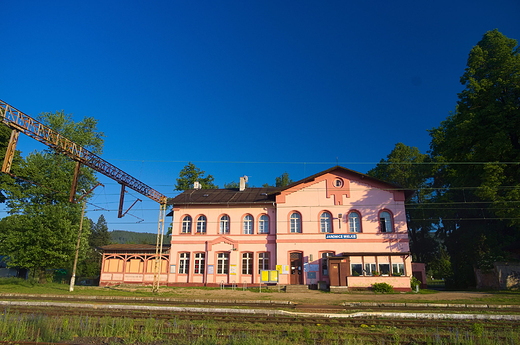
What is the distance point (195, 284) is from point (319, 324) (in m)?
20.4

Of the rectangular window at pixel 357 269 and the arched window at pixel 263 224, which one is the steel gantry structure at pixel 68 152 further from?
the rectangular window at pixel 357 269

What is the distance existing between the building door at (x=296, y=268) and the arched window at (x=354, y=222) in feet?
15.9

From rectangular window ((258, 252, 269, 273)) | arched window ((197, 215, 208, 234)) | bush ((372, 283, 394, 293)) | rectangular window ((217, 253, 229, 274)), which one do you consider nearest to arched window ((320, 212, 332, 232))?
rectangular window ((258, 252, 269, 273))

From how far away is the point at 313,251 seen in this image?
2811 cm

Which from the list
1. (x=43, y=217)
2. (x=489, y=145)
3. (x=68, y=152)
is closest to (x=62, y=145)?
(x=68, y=152)

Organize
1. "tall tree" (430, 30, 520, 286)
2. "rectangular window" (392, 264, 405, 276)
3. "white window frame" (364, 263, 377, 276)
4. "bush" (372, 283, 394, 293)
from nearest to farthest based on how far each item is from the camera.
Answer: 1. "tall tree" (430, 30, 520, 286)
2. "bush" (372, 283, 394, 293)
3. "rectangular window" (392, 264, 405, 276)
4. "white window frame" (364, 263, 377, 276)

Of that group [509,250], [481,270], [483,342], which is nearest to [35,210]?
[483,342]

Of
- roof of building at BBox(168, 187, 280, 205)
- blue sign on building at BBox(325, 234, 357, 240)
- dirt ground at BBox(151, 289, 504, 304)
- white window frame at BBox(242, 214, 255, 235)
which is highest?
roof of building at BBox(168, 187, 280, 205)

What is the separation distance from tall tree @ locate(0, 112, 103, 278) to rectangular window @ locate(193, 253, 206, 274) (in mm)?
9573

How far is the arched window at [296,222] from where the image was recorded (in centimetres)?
2909

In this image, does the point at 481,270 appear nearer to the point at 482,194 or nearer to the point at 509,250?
the point at 509,250

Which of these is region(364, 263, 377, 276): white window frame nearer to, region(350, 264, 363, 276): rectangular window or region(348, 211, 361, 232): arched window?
region(350, 264, 363, 276): rectangular window

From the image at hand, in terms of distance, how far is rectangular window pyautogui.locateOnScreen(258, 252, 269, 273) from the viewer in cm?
2936

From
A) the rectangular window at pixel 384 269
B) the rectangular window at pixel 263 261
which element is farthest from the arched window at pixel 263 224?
the rectangular window at pixel 384 269
